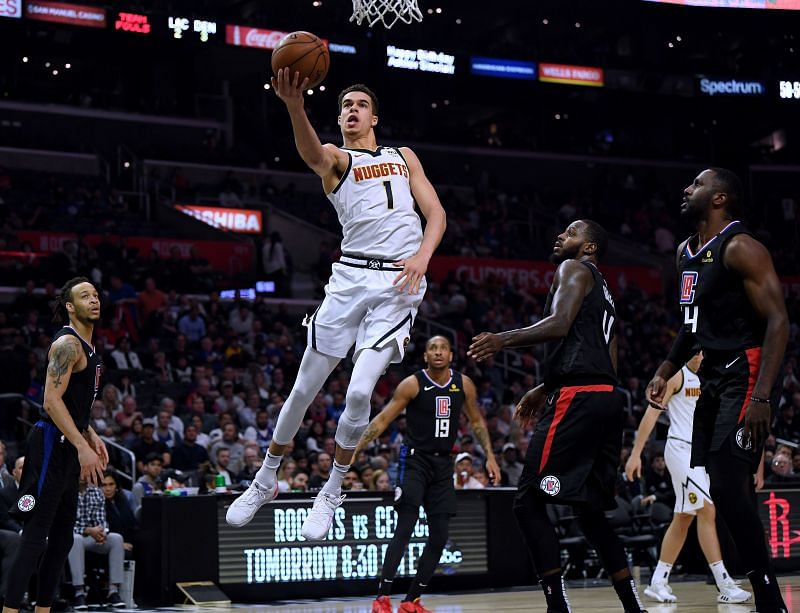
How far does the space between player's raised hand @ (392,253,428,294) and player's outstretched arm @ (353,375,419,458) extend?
3346 millimetres

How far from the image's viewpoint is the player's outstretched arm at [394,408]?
1002 cm

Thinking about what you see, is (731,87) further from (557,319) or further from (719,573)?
(557,319)

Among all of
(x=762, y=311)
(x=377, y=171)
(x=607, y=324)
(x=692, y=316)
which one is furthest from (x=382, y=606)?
(x=762, y=311)

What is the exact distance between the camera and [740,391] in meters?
6.23

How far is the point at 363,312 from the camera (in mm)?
7129

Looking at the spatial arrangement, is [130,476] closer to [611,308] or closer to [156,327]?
[156,327]

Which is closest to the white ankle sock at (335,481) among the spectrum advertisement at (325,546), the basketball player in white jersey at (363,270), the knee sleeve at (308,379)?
the basketball player in white jersey at (363,270)

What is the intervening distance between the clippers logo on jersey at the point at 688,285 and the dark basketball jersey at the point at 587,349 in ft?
2.45

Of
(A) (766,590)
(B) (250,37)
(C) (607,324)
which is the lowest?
(A) (766,590)

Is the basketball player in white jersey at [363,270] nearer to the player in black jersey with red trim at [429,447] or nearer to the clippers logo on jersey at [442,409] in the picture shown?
the player in black jersey with red trim at [429,447]

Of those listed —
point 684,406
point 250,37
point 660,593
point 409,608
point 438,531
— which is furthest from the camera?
point 250,37

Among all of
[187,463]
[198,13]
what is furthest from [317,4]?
[187,463]

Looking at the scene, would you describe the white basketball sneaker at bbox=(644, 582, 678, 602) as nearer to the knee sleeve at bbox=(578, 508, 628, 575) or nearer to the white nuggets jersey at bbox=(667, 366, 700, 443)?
the white nuggets jersey at bbox=(667, 366, 700, 443)

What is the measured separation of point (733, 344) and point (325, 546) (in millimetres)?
7003
